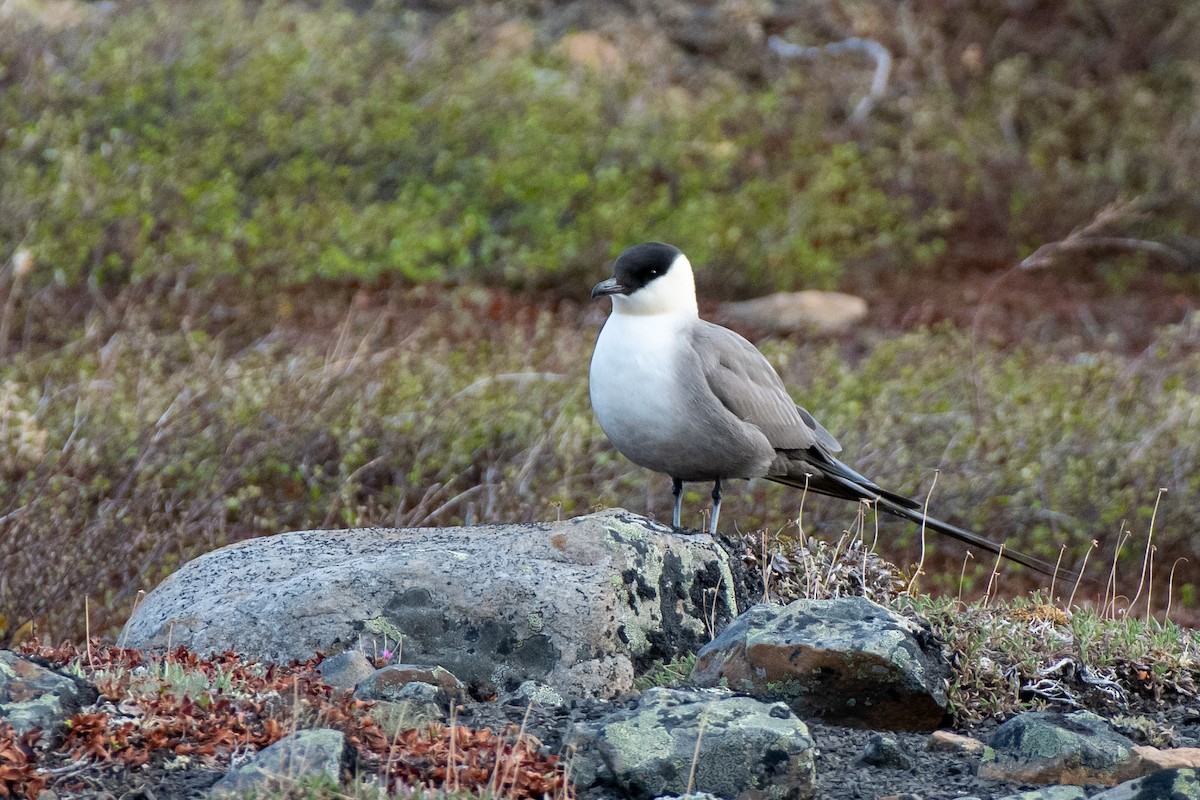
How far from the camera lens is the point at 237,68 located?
11.1 m

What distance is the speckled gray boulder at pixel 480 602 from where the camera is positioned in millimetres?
4109

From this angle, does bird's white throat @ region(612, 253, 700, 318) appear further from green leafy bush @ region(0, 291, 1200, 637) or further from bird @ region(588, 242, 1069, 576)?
green leafy bush @ region(0, 291, 1200, 637)

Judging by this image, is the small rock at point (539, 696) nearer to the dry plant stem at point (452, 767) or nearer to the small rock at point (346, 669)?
A: the small rock at point (346, 669)

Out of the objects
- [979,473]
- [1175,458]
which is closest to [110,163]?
[979,473]

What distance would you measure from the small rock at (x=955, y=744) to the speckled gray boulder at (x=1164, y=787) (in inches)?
20.9

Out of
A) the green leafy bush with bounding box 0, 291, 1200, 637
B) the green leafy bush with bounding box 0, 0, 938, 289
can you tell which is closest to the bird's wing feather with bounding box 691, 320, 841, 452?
the green leafy bush with bounding box 0, 291, 1200, 637

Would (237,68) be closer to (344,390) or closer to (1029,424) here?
(344,390)

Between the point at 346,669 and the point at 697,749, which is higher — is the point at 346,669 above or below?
below

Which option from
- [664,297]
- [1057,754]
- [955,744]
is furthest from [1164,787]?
[664,297]

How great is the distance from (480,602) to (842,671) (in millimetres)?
1053

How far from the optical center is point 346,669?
12.3 feet

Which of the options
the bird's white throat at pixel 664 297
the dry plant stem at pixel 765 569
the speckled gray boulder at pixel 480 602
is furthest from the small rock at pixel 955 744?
the bird's white throat at pixel 664 297

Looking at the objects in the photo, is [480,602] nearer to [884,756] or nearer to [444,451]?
[884,756]

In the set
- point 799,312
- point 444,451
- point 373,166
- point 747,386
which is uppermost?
point 373,166
